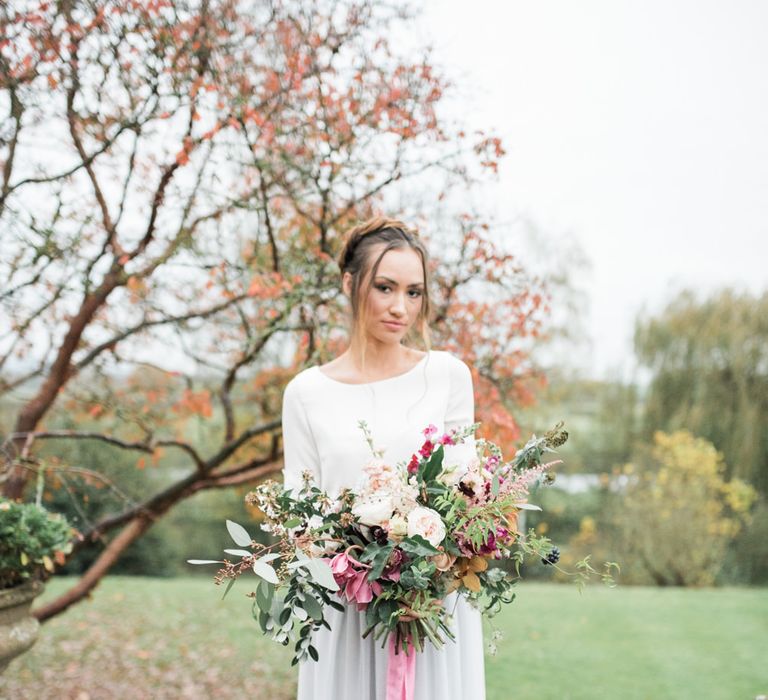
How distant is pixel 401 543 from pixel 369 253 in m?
1.01

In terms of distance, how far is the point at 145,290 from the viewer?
13.5 ft

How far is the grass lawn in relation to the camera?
5.43 meters

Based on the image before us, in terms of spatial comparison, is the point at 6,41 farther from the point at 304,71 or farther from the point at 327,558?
the point at 327,558

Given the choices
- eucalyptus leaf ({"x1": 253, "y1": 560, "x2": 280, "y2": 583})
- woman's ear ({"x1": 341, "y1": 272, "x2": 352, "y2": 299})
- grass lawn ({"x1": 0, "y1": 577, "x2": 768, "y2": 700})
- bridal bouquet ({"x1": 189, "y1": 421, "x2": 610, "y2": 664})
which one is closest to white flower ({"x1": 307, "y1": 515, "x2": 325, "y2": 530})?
bridal bouquet ({"x1": 189, "y1": 421, "x2": 610, "y2": 664})

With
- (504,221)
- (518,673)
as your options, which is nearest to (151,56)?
(504,221)

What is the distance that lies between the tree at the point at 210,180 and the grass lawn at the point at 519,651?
1.97 metres

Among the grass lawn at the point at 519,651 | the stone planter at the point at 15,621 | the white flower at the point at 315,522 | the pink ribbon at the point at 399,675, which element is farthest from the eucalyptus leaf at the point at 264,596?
the grass lawn at the point at 519,651

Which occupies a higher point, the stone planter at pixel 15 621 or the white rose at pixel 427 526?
the white rose at pixel 427 526

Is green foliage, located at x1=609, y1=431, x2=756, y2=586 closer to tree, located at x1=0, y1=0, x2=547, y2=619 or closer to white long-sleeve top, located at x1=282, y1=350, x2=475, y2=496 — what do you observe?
tree, located at x1=0, y1=0, x2=547, y2=619

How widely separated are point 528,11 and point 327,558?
5.41 meters

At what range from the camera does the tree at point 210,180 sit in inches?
138

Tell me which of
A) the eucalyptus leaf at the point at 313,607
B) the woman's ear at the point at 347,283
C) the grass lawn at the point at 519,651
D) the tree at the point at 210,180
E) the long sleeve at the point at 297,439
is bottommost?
the grass lawn at the point at 519,651

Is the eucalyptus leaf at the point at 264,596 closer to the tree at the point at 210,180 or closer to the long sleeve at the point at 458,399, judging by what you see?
the long sleeve at the point at 458,399

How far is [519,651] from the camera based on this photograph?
6.20 metres
